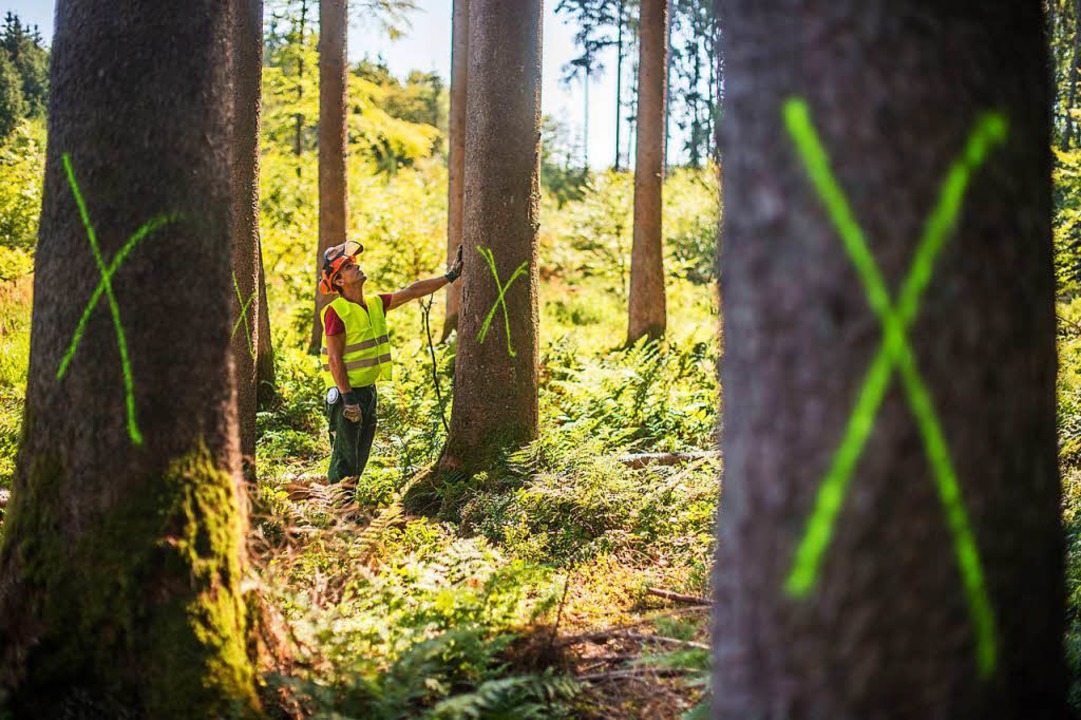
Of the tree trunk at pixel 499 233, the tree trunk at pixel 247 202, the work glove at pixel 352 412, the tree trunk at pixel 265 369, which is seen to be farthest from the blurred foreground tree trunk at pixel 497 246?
the tree trunk at pixel 265 369

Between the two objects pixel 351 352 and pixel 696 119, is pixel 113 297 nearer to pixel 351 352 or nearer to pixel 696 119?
pixel 351 352

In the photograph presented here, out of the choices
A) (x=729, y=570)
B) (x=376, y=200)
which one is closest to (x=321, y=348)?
(x=376, y=200)

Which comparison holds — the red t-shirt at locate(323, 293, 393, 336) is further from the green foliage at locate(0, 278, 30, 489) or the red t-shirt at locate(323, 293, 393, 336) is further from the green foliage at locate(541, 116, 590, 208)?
the green foliage at locate(541, 116, 590, 208)

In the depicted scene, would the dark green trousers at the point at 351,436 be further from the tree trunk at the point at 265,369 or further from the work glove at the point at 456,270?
the tree trunk at the point at 265,369

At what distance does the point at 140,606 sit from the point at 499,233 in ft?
14.3

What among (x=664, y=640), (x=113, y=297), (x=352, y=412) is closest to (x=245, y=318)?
(x=352, y=412)

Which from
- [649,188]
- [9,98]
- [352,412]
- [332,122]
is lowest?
[352,412]

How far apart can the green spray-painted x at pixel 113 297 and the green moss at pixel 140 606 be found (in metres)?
0.27

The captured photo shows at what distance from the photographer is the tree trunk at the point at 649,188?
512 inches

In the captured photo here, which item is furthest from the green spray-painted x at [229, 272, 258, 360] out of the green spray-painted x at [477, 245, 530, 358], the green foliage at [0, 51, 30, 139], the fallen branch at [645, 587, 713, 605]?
the green foliage at [0, 51, 30, 139]

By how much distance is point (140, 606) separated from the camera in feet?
9.58

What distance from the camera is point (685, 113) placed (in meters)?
44.6

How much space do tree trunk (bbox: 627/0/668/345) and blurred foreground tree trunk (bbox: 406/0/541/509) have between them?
6514 millimetres

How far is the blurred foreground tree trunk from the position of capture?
21.6ft
